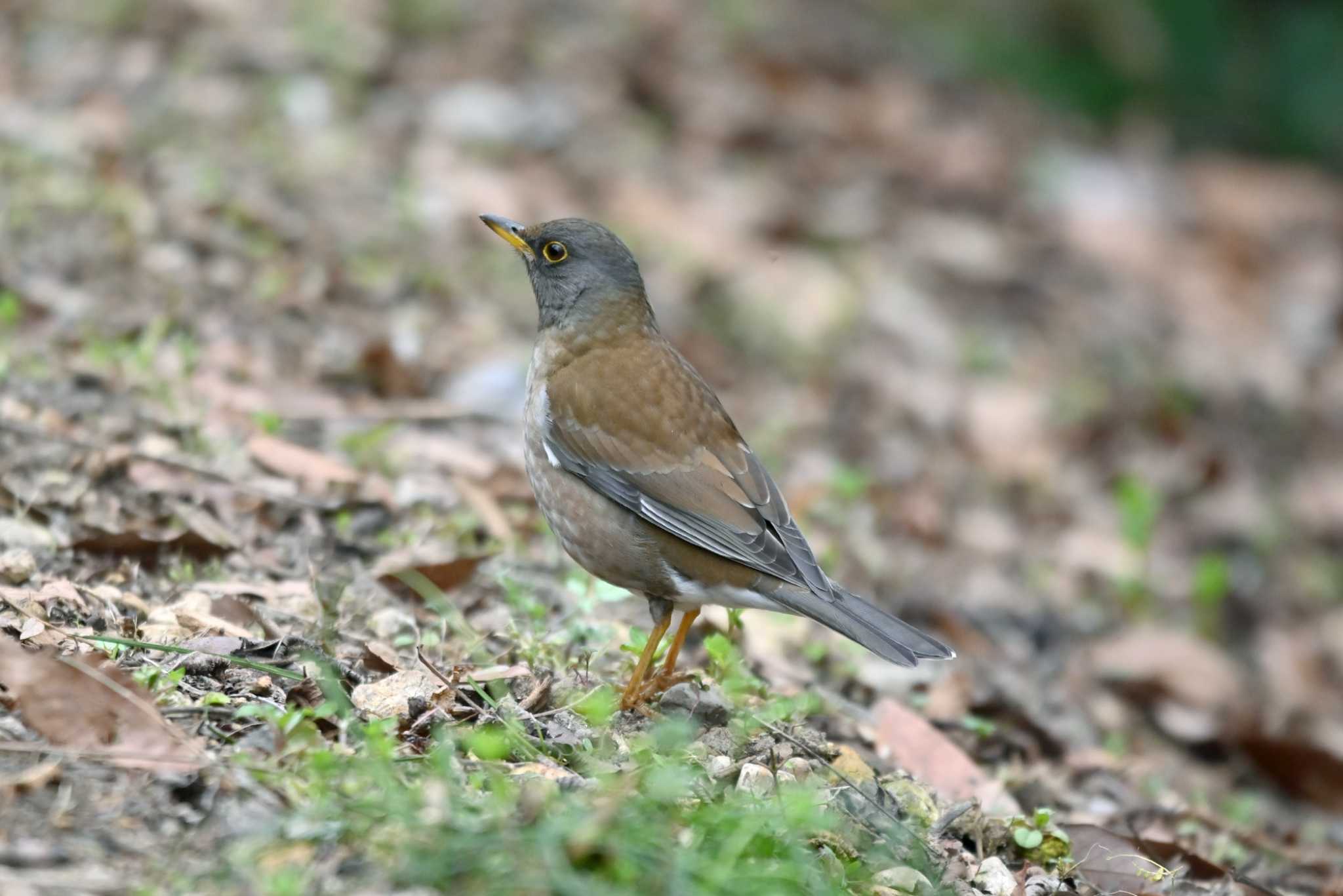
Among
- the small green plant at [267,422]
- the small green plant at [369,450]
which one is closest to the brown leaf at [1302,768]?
the small green plant at [369,450]

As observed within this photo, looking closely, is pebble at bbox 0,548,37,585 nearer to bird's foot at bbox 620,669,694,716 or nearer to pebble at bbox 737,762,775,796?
bird's foot at bbox 620,669,694,716

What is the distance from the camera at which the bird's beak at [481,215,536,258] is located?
6.32 metres

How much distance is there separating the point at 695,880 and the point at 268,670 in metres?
1.44

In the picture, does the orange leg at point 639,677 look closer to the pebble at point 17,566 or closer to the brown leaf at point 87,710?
the brown leaf at point 87,710

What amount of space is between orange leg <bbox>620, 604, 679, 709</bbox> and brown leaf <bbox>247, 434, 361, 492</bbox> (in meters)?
1.83

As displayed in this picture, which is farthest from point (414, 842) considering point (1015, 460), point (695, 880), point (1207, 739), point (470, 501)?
point (1015, 460)

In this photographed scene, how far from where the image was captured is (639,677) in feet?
16.9

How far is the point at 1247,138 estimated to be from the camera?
13.8 metres

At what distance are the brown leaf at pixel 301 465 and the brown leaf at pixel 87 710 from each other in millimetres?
2391

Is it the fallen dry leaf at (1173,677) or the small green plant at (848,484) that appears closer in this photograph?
the fallen dry leaf at (1173,677)

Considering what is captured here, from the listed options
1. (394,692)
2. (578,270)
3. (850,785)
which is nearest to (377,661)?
(394,692)

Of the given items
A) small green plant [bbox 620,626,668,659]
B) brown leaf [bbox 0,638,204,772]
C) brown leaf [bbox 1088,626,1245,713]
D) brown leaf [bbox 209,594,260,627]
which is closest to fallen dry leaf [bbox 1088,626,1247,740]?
brown leaf [bbox 1088,626,1245,713]

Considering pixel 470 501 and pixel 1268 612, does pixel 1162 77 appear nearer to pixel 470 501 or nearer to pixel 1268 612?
pixel 1268 612

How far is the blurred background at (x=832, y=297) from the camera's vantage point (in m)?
6.85
